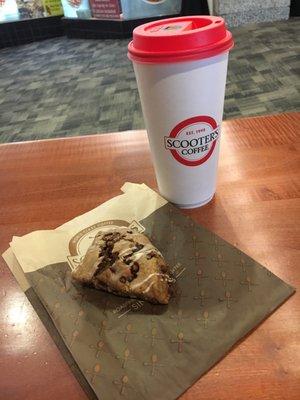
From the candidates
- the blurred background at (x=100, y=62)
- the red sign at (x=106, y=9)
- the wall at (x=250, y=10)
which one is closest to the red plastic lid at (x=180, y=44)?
the blurred background at (x=100, y=62)

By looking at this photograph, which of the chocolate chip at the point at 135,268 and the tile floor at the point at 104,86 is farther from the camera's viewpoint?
the tile floor at the point at 104,86

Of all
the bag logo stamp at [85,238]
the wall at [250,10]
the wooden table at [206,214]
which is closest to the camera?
the wooden table at [206,214]

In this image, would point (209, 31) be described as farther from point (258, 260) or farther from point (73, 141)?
point (73, 141)

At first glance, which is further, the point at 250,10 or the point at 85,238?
the point at 250,10

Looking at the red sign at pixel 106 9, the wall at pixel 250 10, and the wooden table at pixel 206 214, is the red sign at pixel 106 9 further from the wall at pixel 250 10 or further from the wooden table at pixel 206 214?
the wooden table at pixel 206 214

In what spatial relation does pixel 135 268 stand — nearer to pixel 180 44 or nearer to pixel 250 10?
pixel 180 44

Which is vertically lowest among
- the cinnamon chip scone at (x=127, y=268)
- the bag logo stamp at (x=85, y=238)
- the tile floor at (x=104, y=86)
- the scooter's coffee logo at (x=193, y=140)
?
the tile floor at (x=104, y=86)

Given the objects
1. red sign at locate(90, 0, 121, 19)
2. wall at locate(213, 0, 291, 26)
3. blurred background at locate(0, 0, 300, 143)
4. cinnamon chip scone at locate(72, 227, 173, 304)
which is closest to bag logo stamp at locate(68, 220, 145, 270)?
cinnamon chip scone at locate(72, 227, 173, 304)

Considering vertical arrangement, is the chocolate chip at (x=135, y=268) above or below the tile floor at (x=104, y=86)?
above

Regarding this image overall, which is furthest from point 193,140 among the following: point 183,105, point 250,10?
point 250,10
